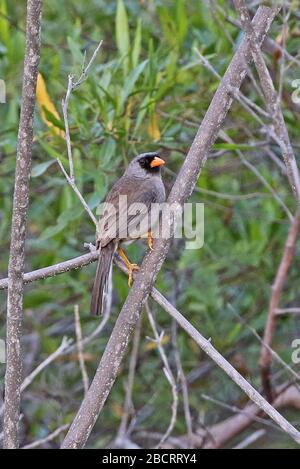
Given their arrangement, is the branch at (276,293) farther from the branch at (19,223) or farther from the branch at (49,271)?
the branch at (19,223)

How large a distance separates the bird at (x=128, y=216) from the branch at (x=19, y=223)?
88 centimetres

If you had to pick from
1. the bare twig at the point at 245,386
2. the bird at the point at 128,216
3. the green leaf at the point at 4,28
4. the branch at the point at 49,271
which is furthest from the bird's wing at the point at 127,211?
the green leaf at the point at 4,28

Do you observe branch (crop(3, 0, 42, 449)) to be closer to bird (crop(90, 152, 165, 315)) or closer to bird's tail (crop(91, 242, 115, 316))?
bird (crop(90, 152, 165, 315))

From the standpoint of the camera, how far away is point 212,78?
529cm

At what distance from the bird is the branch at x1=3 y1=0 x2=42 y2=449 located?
0.88m

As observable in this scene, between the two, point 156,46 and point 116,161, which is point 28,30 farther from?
point 156,46

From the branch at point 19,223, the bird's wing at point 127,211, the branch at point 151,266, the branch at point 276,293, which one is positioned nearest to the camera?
the branch at point 19,223

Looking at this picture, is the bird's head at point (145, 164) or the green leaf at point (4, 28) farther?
the green leaf at point (4, 28)

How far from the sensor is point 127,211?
166 inches

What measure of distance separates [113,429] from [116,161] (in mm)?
1926

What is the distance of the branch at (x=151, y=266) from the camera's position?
293cm

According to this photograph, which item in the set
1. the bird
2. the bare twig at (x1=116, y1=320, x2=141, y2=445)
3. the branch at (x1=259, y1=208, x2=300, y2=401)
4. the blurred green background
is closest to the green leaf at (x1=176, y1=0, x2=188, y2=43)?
the blurred green background

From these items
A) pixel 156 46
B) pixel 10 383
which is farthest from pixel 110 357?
pixel 156 46

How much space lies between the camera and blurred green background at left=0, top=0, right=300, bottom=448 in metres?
4.88
